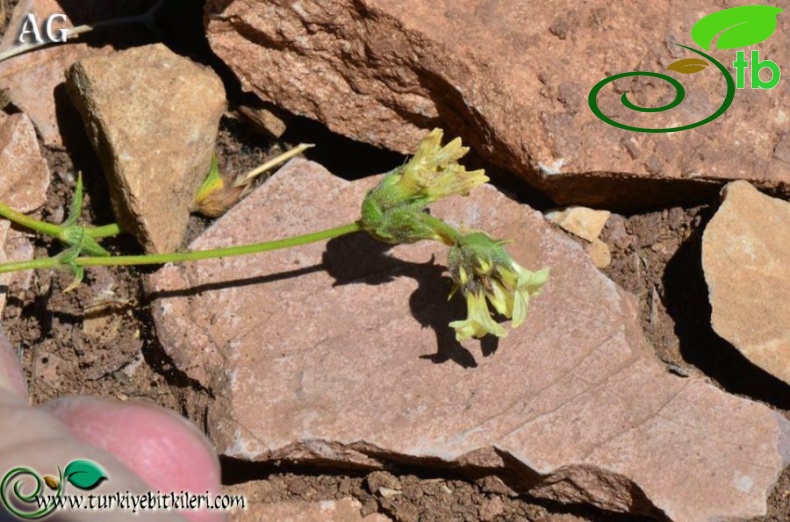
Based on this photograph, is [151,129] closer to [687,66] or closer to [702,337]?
[687,66]

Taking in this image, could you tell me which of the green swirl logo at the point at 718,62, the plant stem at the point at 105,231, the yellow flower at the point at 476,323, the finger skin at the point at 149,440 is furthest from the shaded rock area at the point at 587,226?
the finger skin at the point at 149,440

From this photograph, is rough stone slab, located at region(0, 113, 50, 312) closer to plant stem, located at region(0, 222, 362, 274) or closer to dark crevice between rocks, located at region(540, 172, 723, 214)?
plant stem, located at region(0, 222, 362, 274)

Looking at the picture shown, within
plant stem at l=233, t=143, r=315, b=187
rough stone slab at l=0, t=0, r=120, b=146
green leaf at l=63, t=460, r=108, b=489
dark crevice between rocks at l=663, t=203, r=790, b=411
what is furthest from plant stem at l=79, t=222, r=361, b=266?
dark crevice between rocks at l=663, t=203, r=790, b=411

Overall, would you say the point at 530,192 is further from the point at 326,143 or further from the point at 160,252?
the point at 160,252

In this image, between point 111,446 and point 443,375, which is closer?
point 111,446

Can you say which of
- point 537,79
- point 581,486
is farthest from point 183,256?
point 581,486

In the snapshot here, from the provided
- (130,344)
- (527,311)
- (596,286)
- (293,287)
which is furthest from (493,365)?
(130,344)

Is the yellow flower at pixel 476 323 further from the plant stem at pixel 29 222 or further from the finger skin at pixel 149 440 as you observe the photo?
the plant stem at pixel 29 222
